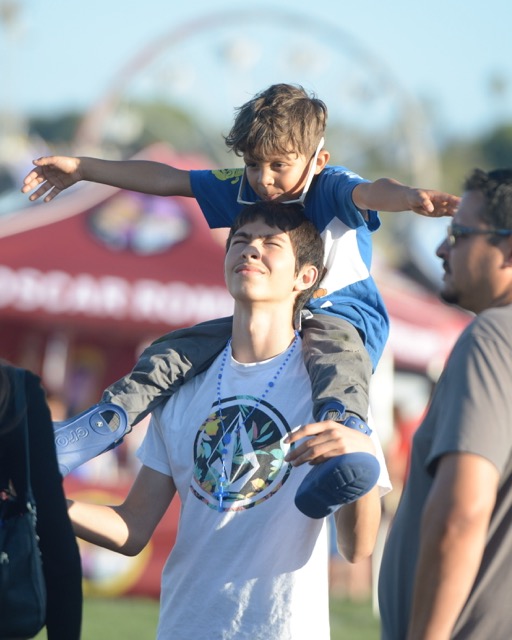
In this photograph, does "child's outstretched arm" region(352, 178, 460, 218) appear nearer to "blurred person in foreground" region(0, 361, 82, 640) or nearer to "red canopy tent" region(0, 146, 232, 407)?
"blurred person in foreground" region(0, 361, 82, 640)

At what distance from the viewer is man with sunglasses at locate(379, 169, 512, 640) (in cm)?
238

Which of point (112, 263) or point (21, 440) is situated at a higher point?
point (112, 263)

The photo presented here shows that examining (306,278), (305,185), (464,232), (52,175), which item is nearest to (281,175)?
(305,185)

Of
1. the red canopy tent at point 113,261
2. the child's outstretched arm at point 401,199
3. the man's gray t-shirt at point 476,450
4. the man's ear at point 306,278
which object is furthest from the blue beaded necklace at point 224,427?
the red canopy tent at point 113,261

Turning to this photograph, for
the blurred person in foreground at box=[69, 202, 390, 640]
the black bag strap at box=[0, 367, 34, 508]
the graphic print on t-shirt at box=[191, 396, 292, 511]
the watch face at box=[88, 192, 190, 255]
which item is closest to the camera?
the black bag strap at box=[0, 367, 34, 508]

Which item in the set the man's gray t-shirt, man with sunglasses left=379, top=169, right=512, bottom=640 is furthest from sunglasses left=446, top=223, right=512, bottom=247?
the man's gray t-shirt

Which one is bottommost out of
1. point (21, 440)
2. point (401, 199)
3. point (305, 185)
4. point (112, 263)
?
point (21, 440)

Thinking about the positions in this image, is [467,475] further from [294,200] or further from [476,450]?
[294,200]

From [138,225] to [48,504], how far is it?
27.7 ft

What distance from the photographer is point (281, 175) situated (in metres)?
3.64

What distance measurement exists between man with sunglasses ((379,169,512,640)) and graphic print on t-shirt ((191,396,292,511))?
0.62m

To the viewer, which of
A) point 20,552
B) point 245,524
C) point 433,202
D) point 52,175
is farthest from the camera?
point 52,175

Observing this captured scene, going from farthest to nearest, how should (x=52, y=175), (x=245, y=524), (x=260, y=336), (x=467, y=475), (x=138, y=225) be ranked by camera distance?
(x=138, y=225) → (x=52, y=175) → (x=260, y=336) → (x=245, y=524) → (x=467, y=475)

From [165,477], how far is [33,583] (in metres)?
0.95
